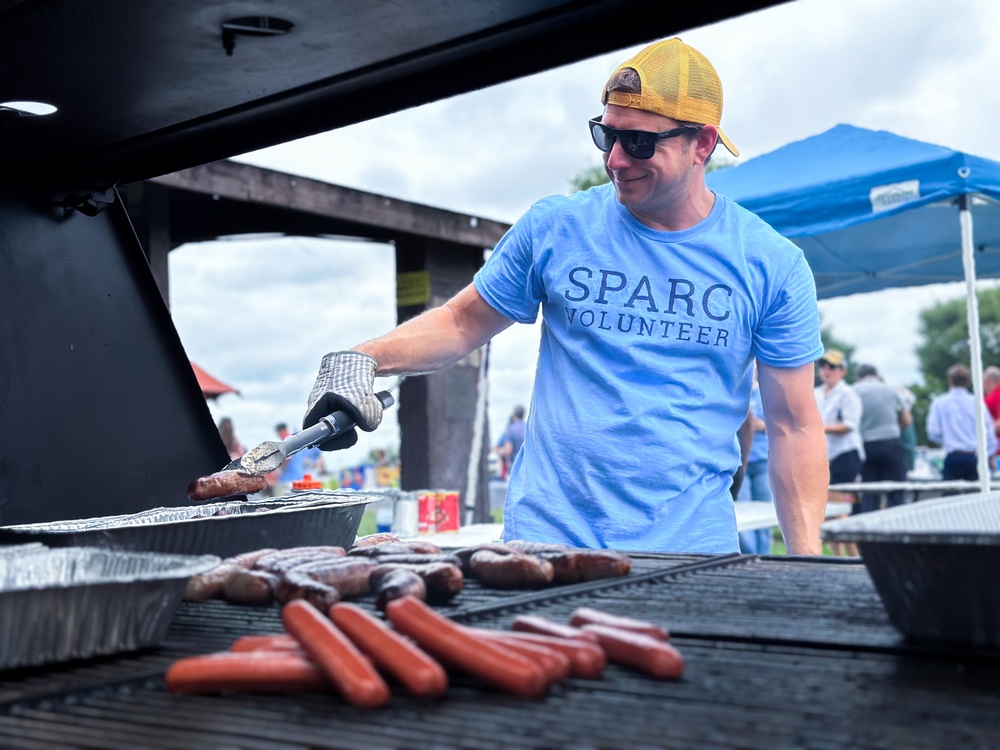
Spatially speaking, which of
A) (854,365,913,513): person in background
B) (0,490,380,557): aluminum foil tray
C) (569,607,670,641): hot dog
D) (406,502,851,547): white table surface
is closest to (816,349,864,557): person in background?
(854,365,913,513): person in background

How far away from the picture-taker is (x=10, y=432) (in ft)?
9.89

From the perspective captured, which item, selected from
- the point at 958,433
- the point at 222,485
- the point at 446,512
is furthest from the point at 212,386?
the point at 222,485

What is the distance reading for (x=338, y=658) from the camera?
1364mm

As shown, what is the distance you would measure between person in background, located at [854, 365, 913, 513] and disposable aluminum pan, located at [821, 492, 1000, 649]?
10323mm

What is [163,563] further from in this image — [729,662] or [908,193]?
[908,193]

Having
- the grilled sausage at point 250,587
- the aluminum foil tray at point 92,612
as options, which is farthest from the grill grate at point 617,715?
the grilled sausage at point 250,587

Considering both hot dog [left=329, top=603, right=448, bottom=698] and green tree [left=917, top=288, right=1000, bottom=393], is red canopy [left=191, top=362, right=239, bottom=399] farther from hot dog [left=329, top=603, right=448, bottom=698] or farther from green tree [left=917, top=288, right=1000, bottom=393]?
green tree [left=917, top=288, right=1000, bottom=393]

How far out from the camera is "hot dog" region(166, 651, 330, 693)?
1365mm

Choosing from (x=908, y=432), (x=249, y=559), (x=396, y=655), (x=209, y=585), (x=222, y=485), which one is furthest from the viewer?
(x=908, y=432)

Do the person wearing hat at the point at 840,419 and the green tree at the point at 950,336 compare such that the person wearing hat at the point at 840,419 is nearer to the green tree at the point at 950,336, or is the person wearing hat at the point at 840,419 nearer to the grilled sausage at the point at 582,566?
the grilled sausage at the point at 582,566

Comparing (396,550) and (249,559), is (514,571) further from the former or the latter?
(249,559)

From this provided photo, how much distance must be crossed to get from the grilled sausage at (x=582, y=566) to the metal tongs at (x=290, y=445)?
0.77 m

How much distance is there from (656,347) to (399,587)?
4.51 feet

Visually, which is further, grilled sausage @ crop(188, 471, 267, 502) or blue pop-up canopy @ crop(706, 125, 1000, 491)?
blue pop-up canopy @ crop(706, 125, 1000, 491)
